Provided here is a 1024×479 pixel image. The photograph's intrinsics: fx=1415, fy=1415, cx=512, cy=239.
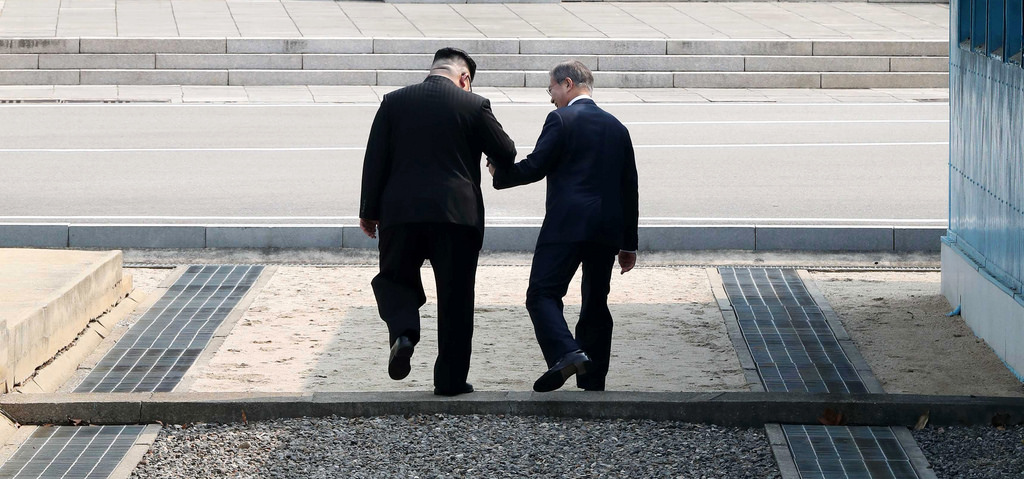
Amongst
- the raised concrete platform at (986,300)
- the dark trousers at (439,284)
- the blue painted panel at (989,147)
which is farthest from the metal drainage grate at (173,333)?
the blue painted panel at (989,147)

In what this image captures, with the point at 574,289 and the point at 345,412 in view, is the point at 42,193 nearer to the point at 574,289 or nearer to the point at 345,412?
the point at 574,289

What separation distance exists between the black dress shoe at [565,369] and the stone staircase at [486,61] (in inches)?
552

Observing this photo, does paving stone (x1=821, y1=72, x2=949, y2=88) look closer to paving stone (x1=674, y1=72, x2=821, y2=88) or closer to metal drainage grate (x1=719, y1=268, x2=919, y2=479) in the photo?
paving stone (x1=674, y1=72, x2=821, y2=88)

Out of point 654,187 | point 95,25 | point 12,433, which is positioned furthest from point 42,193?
point 95,25

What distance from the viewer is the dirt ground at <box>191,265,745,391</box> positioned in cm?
661

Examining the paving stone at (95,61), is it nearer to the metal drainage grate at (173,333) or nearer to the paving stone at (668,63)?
the paving stone at (668,63)

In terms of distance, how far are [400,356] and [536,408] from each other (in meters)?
0.61

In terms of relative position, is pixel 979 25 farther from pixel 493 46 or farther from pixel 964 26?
pixel 493 46

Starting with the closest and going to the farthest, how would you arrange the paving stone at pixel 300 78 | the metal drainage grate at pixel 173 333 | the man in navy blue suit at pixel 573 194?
the man in navy blue suit at pixel 573 194 < the metal drainage grate at pixel 173 333 < the paving stone at pixel 300 78

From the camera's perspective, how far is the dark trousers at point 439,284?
19.1ft

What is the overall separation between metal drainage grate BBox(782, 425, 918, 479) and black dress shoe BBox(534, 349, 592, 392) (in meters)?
0.87

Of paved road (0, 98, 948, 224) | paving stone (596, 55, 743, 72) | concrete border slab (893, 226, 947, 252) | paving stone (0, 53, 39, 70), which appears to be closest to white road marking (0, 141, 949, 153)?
paved road (0, 98, 948, 224)

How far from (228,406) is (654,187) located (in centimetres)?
694

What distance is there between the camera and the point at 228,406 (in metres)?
5.87
